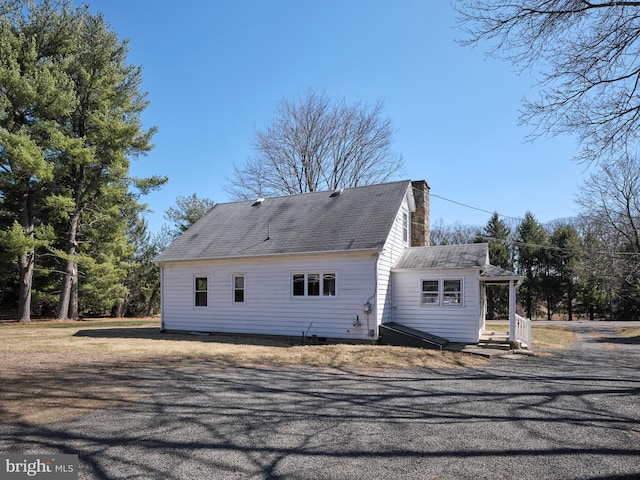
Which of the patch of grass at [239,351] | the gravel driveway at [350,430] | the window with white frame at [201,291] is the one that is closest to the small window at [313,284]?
the patch of grass at [239,351]

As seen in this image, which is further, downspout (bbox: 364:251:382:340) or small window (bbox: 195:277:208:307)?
small window (bbox: 195:277:208:307)

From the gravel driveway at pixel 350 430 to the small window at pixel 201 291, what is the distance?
830 centimetres

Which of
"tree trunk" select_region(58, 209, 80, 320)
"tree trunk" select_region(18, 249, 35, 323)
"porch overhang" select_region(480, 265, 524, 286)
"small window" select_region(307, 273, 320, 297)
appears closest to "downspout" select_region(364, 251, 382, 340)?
"small window" select_region(307, 273, 320, 297)

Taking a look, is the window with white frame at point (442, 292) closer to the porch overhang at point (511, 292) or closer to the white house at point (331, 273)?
the white house at point (331, 273)

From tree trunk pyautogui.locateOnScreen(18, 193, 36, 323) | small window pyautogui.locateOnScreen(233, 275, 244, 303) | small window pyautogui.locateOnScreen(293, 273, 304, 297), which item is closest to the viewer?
small window pyautogui.locateOnScreen(293, 273, 304, 297)

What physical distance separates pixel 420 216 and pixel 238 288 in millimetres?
8109

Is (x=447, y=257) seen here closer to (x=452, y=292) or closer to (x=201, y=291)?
(x=452, y=292)

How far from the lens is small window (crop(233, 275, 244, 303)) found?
15977 mm

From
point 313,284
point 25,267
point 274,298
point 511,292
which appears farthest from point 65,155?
point 511,292

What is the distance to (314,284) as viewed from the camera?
48.0 ft

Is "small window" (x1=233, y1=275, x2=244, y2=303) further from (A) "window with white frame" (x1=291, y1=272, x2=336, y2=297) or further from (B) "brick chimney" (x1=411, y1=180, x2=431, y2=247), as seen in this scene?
(B) "brick chimney" (x1=411, y1=180, x2=431, y2=247)

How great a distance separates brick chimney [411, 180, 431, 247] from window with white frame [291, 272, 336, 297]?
5.30 metres

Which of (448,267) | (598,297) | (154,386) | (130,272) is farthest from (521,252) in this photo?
(154,386)

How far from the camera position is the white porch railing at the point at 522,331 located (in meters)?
13.6
